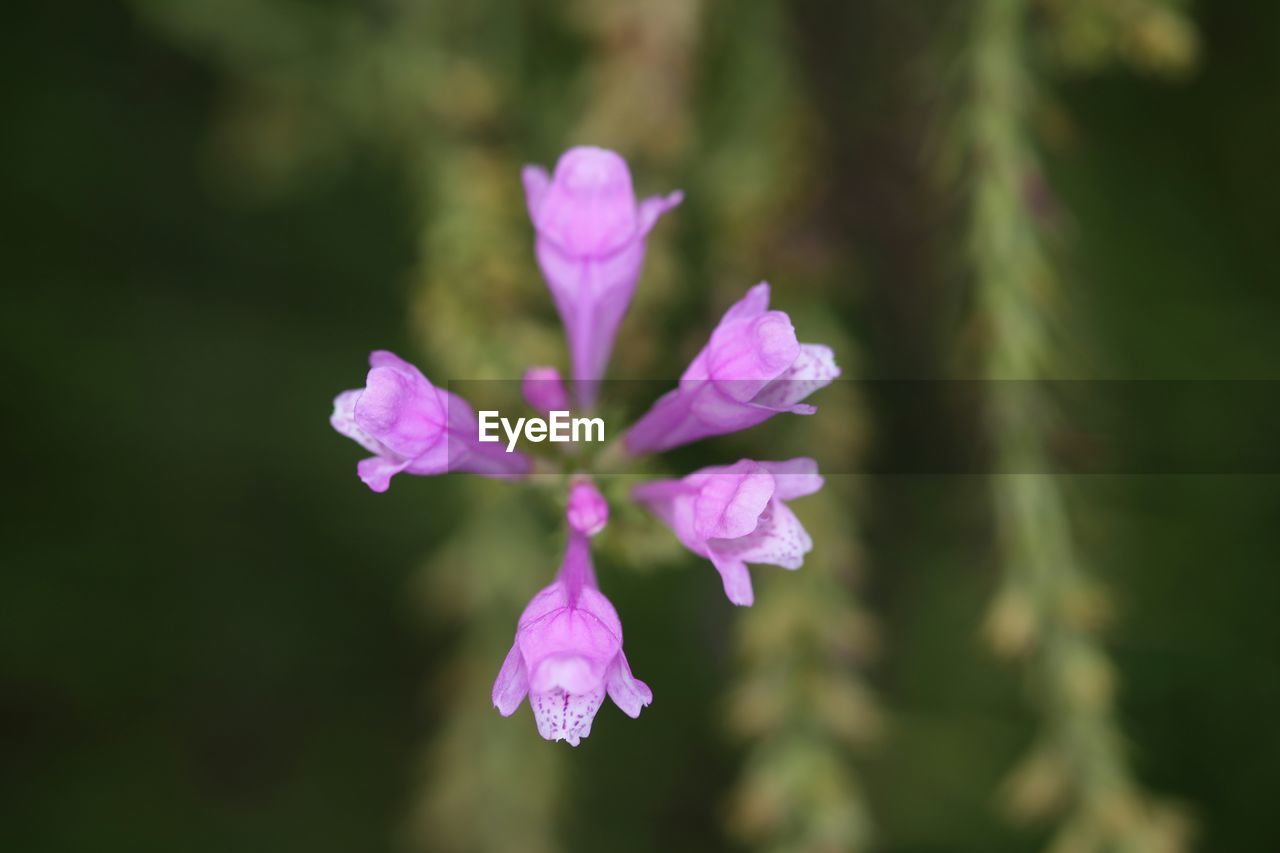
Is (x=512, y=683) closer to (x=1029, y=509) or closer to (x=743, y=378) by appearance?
(x=743, y=378)

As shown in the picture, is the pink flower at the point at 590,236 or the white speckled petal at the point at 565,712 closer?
the white speckled petal at the point at 565,712

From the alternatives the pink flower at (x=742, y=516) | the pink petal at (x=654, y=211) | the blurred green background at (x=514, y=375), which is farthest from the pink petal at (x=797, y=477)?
the pink petal at (x=654, y=211)

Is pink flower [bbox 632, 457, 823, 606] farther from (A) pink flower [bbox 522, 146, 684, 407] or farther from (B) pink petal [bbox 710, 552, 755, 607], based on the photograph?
(A) pink flower [bbox 522, 146, 684, 407]

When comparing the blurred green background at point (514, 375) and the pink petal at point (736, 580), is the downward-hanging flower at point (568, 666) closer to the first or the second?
the pink petal at point (736, 580)

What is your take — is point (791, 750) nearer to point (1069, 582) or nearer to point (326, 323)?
point (1069, 582)

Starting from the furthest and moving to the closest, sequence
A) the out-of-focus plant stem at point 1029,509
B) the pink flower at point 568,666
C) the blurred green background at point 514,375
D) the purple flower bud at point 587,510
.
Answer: the blurred green background at point 514,375 < the out-of-focus plant stem at point 1029,509 < the purple flower bud at point 587,510 < the pink flower at point 568,666

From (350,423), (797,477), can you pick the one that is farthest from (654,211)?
(350,423)
